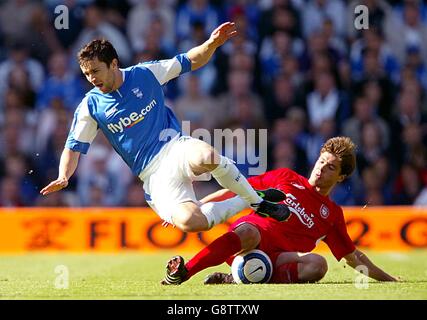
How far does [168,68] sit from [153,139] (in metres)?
0.65

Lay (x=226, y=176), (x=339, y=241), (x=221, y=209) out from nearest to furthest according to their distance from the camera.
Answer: (x=226, y=176) < (x=221, y=209) < (x=339, y=241)

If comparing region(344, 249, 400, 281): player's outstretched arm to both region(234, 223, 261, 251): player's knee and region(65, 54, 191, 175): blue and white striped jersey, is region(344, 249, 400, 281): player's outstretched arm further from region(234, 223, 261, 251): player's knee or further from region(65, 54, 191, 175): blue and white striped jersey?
region(65, 54, 191, 175): blue and white striped jersey

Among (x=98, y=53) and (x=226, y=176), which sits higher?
(x=98, y=53)

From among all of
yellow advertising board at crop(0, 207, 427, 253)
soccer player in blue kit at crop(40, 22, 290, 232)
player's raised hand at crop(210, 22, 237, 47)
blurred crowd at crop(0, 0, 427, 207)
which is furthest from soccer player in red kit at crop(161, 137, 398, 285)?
blurred crowd at crop(0, 0, 427, 207)

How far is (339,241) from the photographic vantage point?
8.46 meters

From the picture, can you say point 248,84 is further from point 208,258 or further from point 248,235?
point 208,258

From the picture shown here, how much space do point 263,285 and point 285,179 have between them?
43.3 inches

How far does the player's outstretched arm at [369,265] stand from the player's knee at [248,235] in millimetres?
811

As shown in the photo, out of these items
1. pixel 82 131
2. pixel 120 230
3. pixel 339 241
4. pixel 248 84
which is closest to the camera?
pixel 82 131

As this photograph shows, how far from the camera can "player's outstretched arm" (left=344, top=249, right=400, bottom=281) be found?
27.7 ft

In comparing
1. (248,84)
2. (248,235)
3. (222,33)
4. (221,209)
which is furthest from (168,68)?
(248,84)

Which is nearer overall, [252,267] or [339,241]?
[252,267]

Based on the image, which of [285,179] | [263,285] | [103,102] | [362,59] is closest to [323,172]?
[285,179]
